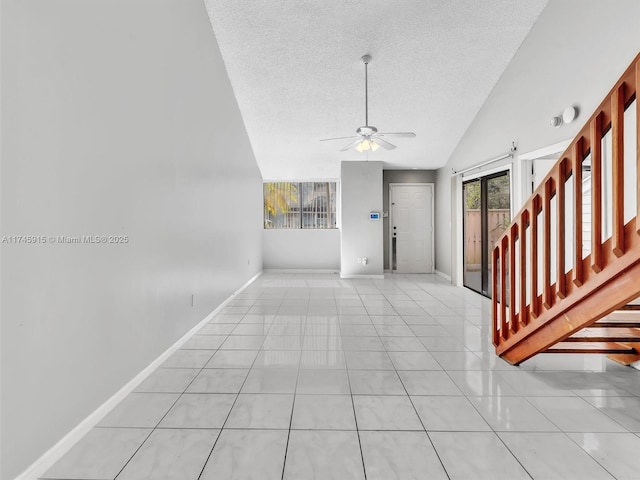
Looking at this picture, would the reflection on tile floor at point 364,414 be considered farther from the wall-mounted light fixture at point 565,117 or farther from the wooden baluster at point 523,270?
the wall-mounted light fixture at point 565,117

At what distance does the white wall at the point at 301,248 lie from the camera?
8383 millimetres

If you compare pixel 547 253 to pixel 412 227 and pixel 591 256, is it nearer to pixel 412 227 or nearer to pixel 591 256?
pixel 591 256

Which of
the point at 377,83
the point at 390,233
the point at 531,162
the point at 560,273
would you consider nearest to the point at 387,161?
the point at 390,233

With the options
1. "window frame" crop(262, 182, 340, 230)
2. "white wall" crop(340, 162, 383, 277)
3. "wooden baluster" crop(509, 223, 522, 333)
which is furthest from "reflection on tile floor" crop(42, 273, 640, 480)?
"window frame" crop(262, 182, 340, 230)

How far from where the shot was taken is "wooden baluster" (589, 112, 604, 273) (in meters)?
1.89

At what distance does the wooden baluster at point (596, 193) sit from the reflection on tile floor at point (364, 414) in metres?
0.92

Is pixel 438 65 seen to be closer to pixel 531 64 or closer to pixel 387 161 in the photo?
pixel 531 64

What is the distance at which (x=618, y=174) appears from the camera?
1.75m

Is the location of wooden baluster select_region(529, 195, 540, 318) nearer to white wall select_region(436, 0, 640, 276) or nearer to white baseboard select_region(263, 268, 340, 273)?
white wall select_region(436, 0, 640, 276)

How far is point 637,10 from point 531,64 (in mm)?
1359

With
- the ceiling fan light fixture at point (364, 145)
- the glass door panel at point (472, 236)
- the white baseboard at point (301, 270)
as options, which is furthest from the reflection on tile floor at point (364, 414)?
the white baseboard at point (301, 270)

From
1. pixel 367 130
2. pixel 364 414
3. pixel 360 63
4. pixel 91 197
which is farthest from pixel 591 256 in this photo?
pixel 360 63

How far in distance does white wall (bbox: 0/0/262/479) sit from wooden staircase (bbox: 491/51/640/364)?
2.79 meters

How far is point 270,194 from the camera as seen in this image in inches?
338
